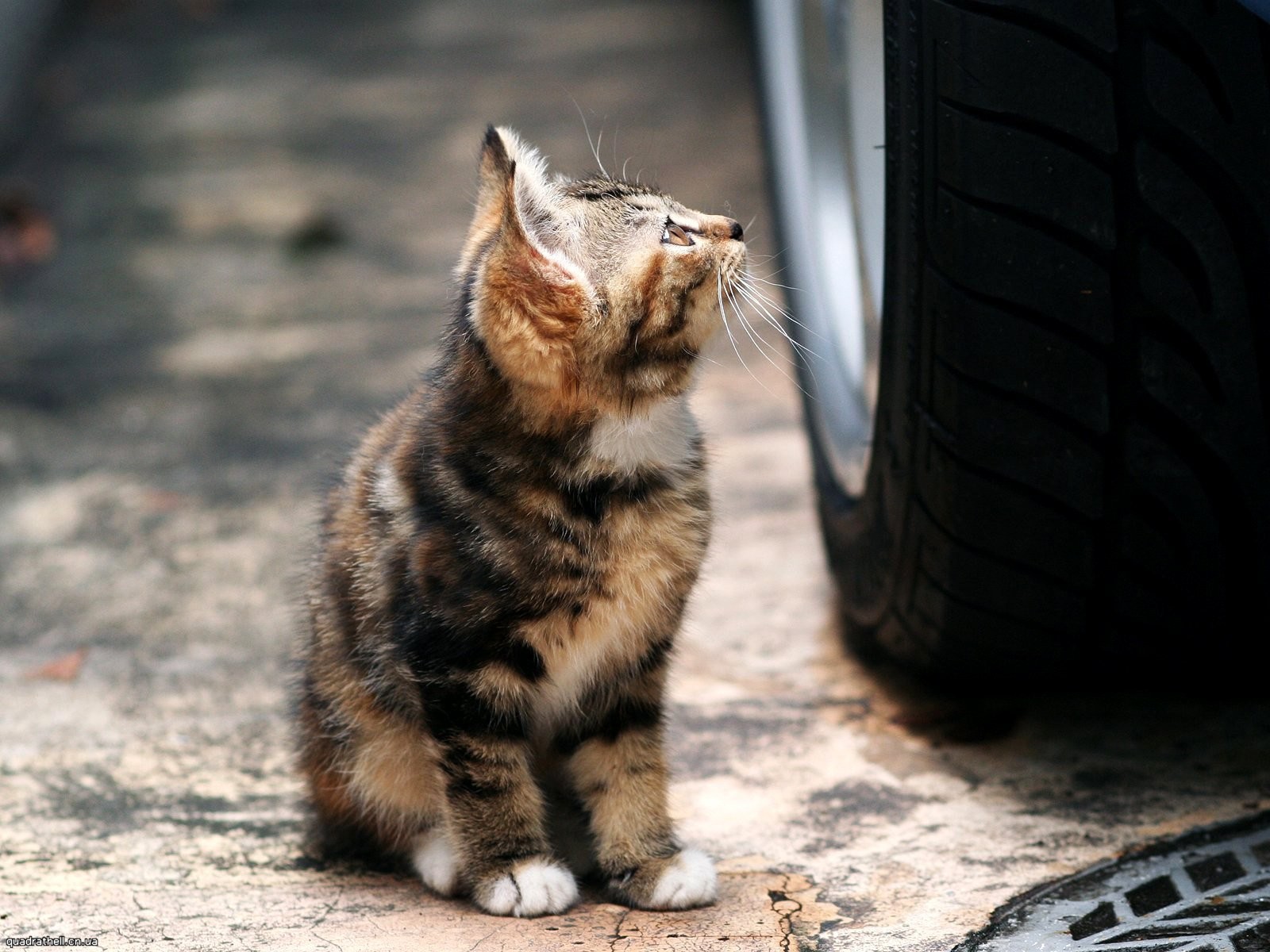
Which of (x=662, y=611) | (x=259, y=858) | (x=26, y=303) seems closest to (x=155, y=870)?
(x=259, y=858)

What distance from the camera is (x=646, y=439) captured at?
6.94 ft

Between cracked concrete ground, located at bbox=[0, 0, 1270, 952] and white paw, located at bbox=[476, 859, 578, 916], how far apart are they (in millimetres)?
28

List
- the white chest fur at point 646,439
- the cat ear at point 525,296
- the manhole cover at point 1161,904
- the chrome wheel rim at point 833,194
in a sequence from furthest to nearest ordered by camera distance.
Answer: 1. the chrome wheel rim at point 833,194
2. the white chest fur at point 646,439
3. the cat ear at point 525,296
4. the manhole cover at point 1161,904

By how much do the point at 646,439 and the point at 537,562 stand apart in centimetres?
27

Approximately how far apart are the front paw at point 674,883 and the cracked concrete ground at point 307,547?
0.03 m

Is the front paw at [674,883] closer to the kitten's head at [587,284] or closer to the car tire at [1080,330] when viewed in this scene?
the car tire at [1080,330]

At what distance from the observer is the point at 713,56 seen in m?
6.59

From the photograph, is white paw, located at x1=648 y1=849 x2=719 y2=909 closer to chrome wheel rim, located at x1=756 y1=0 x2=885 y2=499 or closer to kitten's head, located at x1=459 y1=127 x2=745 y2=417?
kitten's head, located at x1=459 y1=127 x2=745 y2=417

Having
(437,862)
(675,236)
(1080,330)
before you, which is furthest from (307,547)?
(1080,330)

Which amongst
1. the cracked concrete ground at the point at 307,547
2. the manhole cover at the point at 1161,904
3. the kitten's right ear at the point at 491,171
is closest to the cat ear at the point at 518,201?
the kitten's right ear at the point at 491,171

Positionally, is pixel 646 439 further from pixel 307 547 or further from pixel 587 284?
pixel 307 547

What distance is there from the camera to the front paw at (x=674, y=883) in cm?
202

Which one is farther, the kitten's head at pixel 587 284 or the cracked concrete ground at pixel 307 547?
the cracked concrete ground at pixel 307 547

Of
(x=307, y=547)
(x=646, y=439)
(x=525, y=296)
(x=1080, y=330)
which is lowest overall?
(x=307, y=547)
